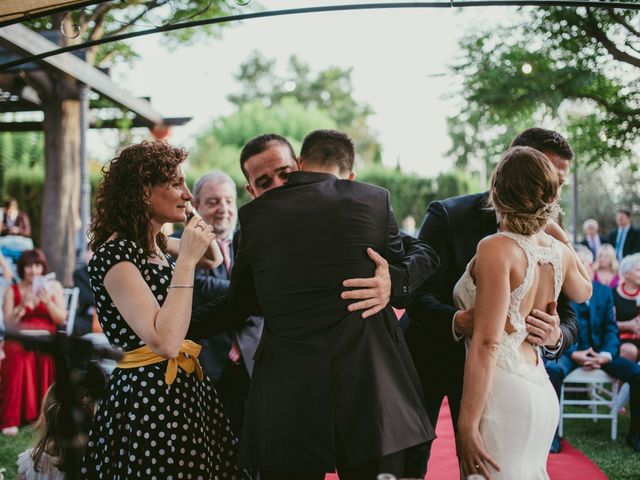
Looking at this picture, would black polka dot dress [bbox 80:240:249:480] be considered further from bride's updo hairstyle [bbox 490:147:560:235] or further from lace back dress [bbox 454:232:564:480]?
bride's updo hairstyle [bbox 490:147:560:235]

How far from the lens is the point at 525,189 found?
2637mm

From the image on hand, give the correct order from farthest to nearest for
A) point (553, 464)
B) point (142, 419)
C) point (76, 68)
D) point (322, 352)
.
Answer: point (76, 68)
point (553, 464)
point (142, 419)
point (322, 352)

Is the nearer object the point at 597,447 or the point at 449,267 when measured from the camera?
the point at 449,267

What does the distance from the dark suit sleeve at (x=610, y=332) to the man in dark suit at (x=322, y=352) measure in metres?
5.02

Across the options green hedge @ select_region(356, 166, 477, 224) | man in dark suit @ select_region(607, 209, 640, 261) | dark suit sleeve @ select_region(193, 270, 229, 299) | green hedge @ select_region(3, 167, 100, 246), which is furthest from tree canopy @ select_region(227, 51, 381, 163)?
dark suit sleeve @ select_region(193, 270, 229, 299)

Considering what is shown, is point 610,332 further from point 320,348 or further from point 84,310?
point 84,310

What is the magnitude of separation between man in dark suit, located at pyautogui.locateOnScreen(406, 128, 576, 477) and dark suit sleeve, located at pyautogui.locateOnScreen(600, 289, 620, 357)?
4021mm

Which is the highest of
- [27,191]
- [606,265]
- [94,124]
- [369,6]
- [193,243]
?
[94,124]

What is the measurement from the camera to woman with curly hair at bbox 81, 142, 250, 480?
255 cm

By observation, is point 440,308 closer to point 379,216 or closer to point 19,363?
point 379,216

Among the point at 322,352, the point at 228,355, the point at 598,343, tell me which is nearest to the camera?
the point at 322,352

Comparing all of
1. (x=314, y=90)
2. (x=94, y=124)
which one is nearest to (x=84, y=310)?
(x=94, y=124)

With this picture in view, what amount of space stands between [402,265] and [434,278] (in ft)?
2.22

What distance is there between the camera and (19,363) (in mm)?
6910
